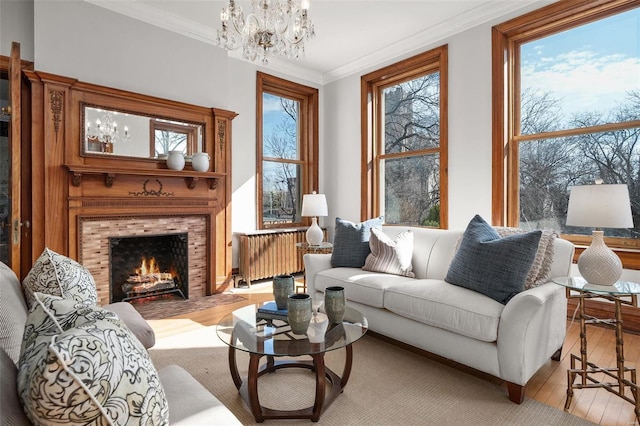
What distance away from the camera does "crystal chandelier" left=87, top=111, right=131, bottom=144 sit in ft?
11.2

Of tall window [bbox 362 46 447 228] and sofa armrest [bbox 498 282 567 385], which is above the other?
tall window [bbox 362 46 447 228]

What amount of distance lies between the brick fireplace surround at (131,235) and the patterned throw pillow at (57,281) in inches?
72.6

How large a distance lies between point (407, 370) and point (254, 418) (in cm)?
103

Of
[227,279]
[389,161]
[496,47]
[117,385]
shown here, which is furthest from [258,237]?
[117,385]

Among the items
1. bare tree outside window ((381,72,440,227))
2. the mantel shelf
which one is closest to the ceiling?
bare tree outside window ((381,72,440,227))

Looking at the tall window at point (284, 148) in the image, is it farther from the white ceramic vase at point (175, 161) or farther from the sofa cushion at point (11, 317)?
the sofa cushion at point (11, 317)

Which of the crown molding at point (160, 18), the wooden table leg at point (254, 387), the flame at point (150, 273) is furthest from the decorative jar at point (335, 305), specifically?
the crown molding at point (160, 18)

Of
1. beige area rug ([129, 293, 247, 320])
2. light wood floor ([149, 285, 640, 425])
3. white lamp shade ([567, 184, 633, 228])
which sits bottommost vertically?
light wood floor ([149, 285, 640, 425])

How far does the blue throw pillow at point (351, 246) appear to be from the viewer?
10.6ft

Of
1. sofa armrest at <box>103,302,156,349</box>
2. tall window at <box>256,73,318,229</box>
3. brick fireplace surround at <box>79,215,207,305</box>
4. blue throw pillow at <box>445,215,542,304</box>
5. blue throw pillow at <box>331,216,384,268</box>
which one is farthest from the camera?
tall window at <box>256,73,318,229</box>

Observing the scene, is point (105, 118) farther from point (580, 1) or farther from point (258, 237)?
point (580, 1)

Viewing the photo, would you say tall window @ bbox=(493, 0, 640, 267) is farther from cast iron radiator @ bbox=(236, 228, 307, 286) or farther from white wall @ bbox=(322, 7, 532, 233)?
cast iron radiator @ bbox=(236, 228, 307, 286)

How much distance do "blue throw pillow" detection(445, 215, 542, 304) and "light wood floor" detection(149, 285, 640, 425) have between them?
1.84ft

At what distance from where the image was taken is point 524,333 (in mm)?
1881
